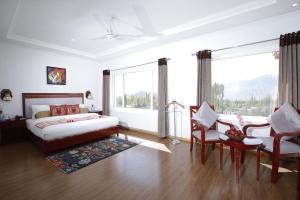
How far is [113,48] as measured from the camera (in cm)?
475

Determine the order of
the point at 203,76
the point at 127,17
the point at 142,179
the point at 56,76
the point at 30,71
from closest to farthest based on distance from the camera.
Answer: the point at 142,179
the point at 127,17
the point at 203,76
the point at 30,71
the point at 56,76

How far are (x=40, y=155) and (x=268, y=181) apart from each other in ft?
13.0

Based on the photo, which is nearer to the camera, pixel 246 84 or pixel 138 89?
pixel 246 84

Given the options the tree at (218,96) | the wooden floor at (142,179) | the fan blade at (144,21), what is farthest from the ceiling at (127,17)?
the wooden floor at (142,179)

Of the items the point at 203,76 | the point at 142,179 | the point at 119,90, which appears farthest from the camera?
the point at 119,90

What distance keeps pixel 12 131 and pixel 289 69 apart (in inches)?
241

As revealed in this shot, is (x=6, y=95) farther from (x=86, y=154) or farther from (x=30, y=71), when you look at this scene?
(x=86, y=154)

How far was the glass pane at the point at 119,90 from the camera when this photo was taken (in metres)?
5.62

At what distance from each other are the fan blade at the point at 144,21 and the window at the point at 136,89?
122cm

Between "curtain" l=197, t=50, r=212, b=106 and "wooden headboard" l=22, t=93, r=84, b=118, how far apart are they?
163 inches

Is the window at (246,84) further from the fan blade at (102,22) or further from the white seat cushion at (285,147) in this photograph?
the fan blade at (102,22)

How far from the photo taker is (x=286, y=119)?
2.27 metres

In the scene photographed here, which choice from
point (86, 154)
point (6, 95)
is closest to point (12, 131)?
point (6, 95)

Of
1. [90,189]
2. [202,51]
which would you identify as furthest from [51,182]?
[202,51]
